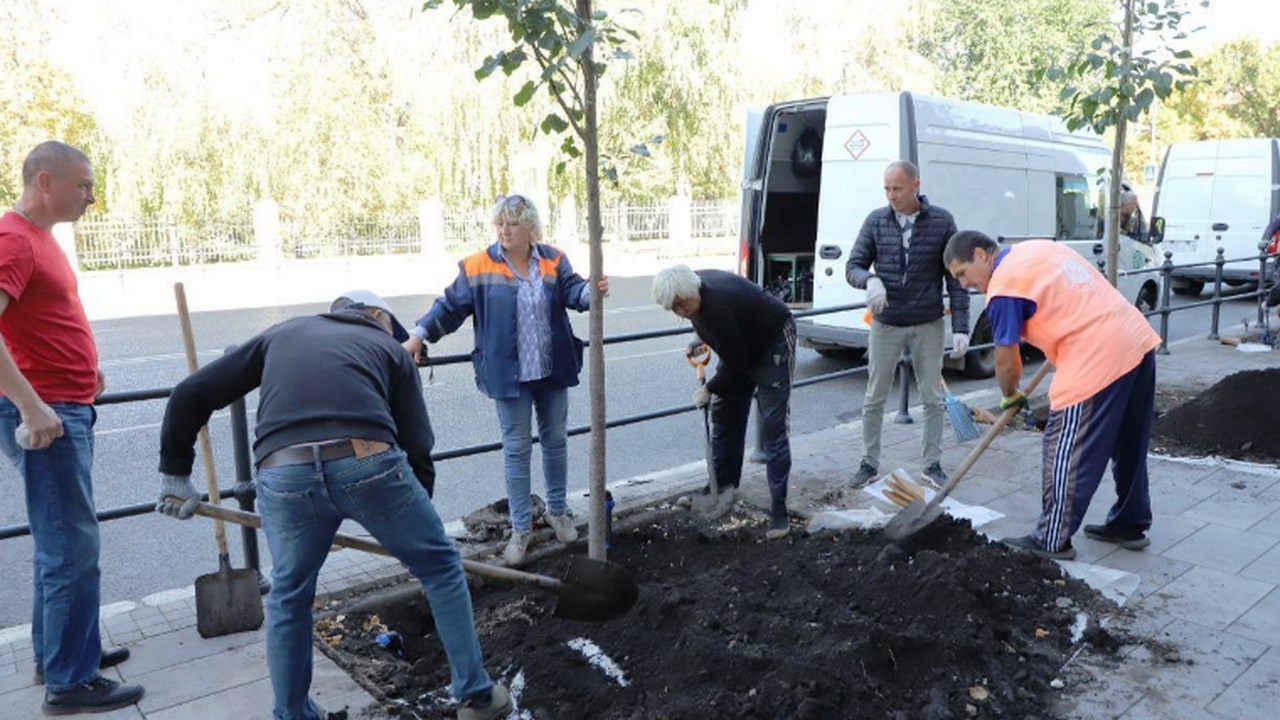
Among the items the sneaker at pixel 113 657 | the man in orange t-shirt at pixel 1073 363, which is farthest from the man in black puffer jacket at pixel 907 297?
the sneaker at pixel 113 657

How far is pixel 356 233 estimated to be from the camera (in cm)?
2383

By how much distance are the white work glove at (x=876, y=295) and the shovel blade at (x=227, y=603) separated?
3.51 meters

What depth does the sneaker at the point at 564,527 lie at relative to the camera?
4.65 metres

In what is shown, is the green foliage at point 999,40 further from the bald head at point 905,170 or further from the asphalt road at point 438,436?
the bald head at point 905,170

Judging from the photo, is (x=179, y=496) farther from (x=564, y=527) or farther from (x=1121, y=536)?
(x=1121, y=536)

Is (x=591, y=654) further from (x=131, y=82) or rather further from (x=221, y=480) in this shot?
(x=131, y=82)

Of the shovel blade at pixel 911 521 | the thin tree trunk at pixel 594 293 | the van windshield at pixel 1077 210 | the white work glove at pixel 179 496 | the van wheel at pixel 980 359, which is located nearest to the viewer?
the white work glove at pixel 179 496

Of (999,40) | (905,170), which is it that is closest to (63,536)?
(905,170)

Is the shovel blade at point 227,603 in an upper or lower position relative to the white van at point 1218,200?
lower

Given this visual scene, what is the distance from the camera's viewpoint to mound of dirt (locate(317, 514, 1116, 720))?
3131 millimetres

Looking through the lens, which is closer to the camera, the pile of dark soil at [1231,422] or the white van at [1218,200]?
the pile of dark soil at [1231,422]

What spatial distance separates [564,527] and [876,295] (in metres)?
2.21

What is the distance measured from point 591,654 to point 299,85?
22717 millimetres

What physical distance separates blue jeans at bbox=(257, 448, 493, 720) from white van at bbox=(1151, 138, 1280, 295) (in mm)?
15905
